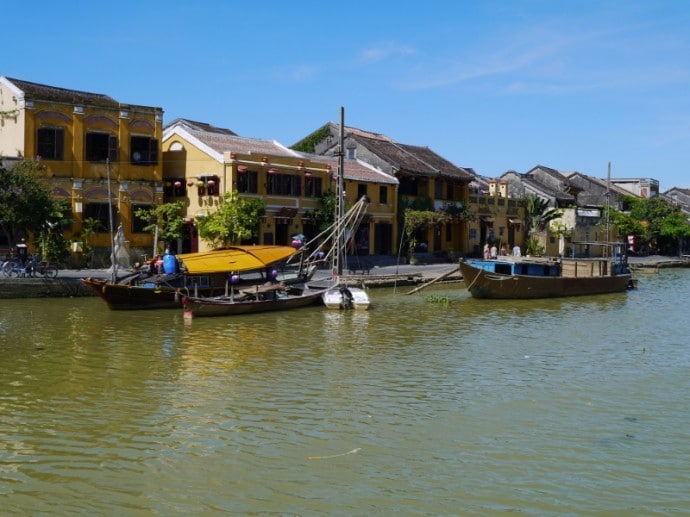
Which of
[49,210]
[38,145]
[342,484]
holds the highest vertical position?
[38,145]

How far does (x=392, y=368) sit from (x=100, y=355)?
7580 millimetres

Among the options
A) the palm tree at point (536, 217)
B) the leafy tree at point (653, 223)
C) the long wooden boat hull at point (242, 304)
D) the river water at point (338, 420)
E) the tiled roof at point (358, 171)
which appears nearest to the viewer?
the river water at point (338, 420)

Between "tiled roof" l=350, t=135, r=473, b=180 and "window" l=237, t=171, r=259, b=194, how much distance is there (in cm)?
1269

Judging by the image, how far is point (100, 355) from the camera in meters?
19.9

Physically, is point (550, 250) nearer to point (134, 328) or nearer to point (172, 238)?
point (172, 238)

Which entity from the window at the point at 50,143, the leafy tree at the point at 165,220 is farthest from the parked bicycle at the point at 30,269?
the leafy tree at the point at 165,220

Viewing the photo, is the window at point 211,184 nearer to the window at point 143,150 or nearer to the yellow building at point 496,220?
the window at point 143,150

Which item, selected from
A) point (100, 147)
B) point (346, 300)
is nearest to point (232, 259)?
point (346, 300)

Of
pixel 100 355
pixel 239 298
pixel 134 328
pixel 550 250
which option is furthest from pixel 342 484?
pixel 550 250

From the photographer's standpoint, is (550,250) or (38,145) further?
(550,250)

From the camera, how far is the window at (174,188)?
41.8 meters

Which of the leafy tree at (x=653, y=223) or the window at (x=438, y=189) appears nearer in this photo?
the window at (x=438, y=189)

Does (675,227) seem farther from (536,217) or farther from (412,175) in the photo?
(412,175)

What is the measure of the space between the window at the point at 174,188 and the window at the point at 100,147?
3982 millimetres
